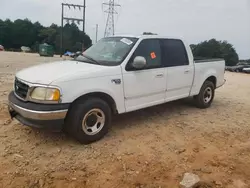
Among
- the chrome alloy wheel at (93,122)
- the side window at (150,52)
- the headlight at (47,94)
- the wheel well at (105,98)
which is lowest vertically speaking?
the chrome alloy wheel at (93,122)

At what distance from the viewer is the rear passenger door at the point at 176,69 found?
17.3 ft

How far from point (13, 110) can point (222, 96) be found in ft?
21.8

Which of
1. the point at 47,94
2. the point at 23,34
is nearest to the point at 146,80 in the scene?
the point at 47,94

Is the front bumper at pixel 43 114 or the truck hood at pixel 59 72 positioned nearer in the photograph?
the front bumper at pixel 43 114


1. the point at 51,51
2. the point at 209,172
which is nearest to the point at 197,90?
the point at 209,172

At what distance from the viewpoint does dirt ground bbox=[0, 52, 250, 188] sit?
10.4 feet

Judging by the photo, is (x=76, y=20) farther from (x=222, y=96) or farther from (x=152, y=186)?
(x=152, y=186)

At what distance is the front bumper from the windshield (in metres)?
1.25

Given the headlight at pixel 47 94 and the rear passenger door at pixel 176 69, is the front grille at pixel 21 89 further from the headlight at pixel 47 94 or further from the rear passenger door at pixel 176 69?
the rear passenger door at pixel 176 69

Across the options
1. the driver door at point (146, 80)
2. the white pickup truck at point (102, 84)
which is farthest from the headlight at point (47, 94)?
the driver door at point (146, 80)

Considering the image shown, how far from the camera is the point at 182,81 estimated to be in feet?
18.4

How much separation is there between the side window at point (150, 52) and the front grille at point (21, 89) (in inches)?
78.1

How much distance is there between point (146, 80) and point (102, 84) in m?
1.04

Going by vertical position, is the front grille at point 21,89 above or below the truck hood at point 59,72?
below
